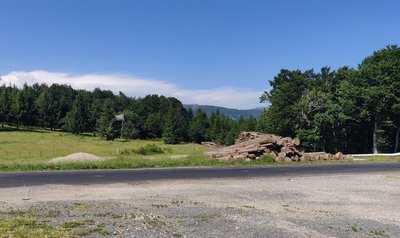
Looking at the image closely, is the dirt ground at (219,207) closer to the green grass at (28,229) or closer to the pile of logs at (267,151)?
the green grass at (28,229)

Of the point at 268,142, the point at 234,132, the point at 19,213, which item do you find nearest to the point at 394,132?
the point at 268,142

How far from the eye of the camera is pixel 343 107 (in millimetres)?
55938

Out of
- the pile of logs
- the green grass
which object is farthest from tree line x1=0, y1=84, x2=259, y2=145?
the green grass

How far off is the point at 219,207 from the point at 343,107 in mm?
47769

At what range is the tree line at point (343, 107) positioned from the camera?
179 ft

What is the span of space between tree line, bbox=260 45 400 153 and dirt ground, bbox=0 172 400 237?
37786mm

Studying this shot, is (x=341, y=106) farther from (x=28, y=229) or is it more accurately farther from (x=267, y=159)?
(x=28, y=229)

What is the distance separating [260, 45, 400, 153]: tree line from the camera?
54.5 m

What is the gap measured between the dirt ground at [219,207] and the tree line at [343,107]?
37.8 meters

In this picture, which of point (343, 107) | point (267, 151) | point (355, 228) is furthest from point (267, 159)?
point (343, 107)

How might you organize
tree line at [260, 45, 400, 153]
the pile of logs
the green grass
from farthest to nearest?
tree line at [260, 45, 400, 153]
the pile of logs
the green grass

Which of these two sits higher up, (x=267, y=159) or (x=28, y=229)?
(x=267, y=159)

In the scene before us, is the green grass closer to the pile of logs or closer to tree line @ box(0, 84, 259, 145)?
the pile of logs

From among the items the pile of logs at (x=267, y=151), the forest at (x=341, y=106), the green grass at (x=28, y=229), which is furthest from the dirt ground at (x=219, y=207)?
the forest at (x=341, y=106)
